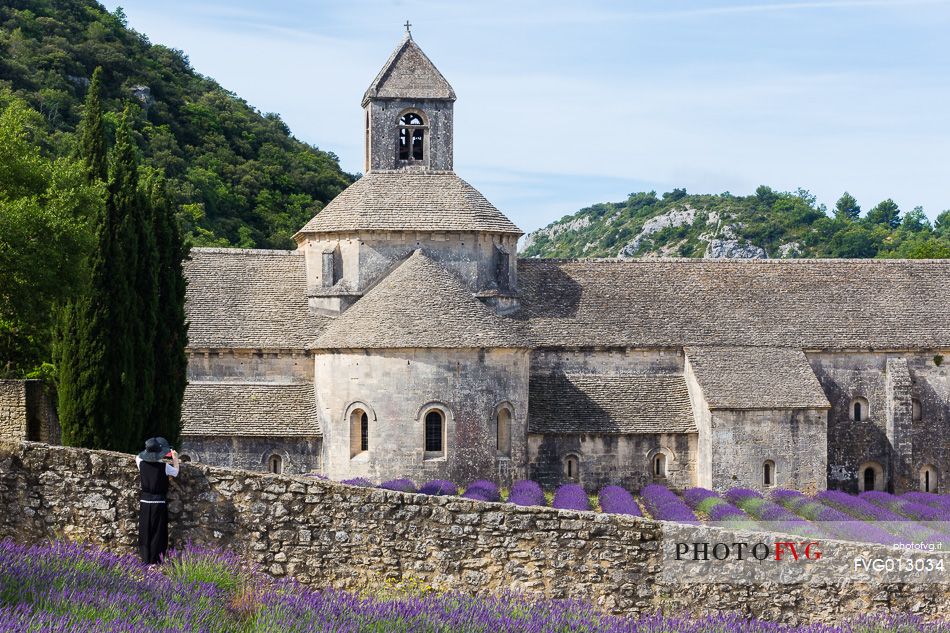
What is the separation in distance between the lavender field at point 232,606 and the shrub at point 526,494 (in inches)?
634

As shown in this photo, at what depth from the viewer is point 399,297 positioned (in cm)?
3456

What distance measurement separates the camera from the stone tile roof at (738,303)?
3872 cm

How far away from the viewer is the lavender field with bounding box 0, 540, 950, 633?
10.5 meters

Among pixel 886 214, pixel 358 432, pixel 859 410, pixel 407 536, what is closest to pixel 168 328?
pixel 358 432

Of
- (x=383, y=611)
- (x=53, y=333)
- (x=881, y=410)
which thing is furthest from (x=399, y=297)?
(x=383, y=611)

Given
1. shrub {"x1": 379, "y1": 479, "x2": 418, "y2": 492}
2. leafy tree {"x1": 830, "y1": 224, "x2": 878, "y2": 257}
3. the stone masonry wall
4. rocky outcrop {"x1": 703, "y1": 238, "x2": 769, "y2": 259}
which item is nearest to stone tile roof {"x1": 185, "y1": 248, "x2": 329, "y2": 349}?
shrub {"x1": 379, "y1": 479, "x2": 418, "y2": 492}

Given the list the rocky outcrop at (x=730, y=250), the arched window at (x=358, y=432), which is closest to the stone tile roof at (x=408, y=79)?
the arched window at (x=358, y=432)

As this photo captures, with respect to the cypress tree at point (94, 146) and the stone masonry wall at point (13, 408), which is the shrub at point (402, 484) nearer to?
the cypress tree at point (94, 146)

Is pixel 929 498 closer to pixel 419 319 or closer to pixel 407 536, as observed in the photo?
pixel 419 319

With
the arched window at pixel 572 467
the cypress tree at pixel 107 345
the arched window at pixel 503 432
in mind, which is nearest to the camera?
the cypress tree at pixel 107 345

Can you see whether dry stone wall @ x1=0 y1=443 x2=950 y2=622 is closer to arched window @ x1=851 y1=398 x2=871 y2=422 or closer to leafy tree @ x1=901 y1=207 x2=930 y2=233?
arched window @ x1=851 y1=398 x2=871 y2=422

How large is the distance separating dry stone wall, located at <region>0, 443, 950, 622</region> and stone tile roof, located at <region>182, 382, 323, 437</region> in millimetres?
20671

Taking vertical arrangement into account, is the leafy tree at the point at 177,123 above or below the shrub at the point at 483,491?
above

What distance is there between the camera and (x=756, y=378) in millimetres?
37094
